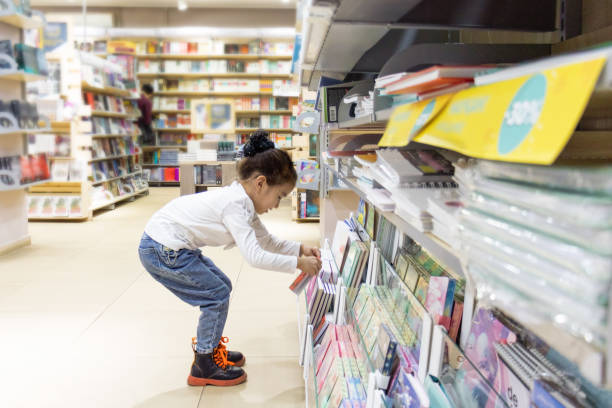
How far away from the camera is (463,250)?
26.5 inches

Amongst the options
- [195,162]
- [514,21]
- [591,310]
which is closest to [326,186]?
A: [514,21]

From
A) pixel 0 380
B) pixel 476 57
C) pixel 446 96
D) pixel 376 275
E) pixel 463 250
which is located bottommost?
pixel 0 380

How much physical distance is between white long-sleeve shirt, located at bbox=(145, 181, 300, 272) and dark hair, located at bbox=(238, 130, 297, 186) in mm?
90

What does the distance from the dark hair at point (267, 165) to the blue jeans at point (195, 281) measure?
0.43 meters

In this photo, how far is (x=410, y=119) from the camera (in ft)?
2.86

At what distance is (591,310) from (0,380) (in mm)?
2573

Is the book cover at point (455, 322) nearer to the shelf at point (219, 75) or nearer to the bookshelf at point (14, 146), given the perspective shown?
the bookshelf at point (14, 146)

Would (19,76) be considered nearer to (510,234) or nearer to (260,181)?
(260,181)

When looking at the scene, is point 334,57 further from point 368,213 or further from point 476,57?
point 476,57

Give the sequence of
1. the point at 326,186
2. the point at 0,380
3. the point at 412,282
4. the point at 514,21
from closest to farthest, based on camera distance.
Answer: the point at 514,21, the point at 412,282, the point at 0,380, the point at 326,186

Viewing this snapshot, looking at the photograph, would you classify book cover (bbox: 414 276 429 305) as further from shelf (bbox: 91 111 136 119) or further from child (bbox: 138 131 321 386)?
shelf (bbox: 91 111 136 119)

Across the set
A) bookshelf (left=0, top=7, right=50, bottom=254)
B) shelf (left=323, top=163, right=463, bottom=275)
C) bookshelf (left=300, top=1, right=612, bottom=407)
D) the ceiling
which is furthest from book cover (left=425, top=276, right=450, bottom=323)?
the ceiling

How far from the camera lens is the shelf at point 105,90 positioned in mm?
7121

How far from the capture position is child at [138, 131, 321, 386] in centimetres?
216
